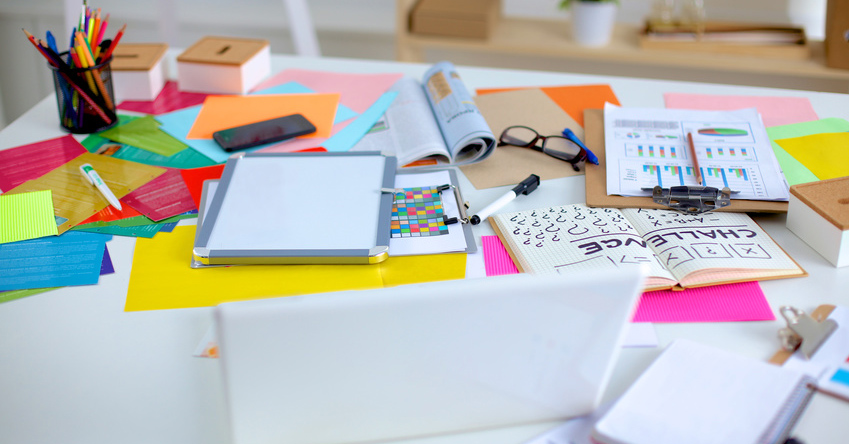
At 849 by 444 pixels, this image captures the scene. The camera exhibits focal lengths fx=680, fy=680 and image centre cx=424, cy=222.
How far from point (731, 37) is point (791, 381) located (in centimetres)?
167

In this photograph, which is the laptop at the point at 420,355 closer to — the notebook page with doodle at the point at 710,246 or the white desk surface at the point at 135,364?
the white desk surface at the point at 135,364

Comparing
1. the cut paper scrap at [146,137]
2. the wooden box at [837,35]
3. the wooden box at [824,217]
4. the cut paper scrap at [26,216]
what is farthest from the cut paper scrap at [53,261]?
the wooden box at [837,35]

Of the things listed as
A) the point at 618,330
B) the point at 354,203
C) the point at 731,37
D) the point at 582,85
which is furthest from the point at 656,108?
the point at 731,37

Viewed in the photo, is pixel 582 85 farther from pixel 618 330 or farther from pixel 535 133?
pixel 618 330

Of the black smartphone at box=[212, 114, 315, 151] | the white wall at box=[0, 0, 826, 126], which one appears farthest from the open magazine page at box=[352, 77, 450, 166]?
the white wall at box=[0, 0, 826, 126]

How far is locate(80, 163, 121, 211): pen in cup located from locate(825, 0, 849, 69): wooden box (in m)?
1.76

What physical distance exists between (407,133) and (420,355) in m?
0.62

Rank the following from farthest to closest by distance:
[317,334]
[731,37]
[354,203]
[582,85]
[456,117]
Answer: [731,37]
[582,85]
[456,117]
[354,203]
[317,334]

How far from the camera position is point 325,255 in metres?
0.81

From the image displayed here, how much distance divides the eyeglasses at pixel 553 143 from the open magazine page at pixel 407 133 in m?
0.12

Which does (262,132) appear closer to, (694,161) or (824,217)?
(694,161)

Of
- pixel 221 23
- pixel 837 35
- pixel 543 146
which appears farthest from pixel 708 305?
pixel 221 23

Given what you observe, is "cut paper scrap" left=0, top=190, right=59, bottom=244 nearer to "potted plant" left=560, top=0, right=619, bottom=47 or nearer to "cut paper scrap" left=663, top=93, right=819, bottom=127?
"cut paper scrap" left=663, top=93, right=819, bottom=127

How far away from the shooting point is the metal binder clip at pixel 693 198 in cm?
90
